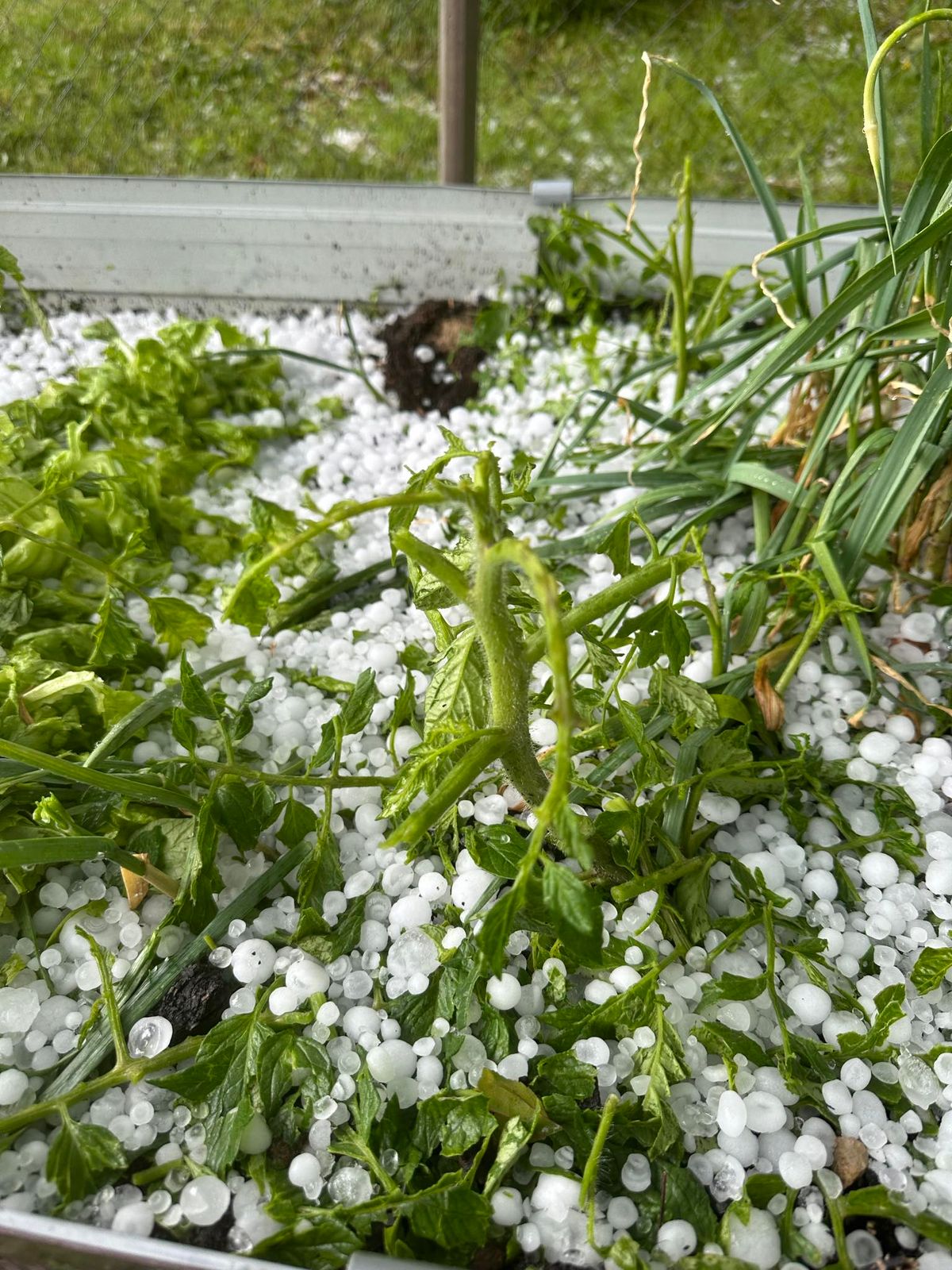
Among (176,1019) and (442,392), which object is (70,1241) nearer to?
(176,1019)

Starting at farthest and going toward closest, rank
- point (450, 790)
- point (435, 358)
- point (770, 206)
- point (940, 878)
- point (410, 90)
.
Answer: point (410, 90) < point (435, 358) < point (770, 206) < point (940, 878) < point (450, 790)

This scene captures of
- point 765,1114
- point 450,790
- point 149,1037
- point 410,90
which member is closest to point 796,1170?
point 765,1114

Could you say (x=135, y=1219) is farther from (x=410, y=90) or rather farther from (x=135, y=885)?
(x=410, y=90)

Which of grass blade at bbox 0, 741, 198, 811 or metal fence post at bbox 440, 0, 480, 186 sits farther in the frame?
metal fence post at bbox 440, 0, 480, 186

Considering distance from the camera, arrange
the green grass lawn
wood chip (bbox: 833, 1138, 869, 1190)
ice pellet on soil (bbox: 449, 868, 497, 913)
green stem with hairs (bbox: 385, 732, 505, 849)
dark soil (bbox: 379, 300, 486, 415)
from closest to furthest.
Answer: green stem with hairs (bbox: 385, 732, 505, 849)
wood chip (bbox: 833, 1138, 869, 1190)
ice pellet on soil (bbox: 449, 868, 497, 913)
dark soil (bbox: 379, 300, 486, 415)
the green grass lawn

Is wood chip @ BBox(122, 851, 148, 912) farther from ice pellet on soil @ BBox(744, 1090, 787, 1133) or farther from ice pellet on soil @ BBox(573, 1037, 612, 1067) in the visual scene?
ice pellet on soil @ BBox(744, 1090, 787, 1133)

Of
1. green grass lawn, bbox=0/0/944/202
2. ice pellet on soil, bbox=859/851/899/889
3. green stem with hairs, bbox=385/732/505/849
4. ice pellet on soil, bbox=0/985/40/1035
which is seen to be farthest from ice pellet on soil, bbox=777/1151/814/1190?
green grass lawn, bbox=0/0/944/202

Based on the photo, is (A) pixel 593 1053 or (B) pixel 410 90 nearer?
(A) pixel 593 1053
